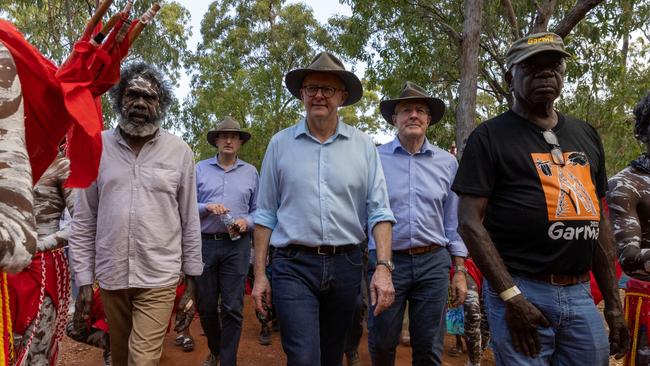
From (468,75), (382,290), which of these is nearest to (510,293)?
(382,290)

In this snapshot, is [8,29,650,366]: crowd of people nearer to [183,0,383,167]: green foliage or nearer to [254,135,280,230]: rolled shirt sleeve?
[254,135,280,230]: rolled shirt sleeve

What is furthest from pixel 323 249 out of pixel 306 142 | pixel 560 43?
pixel 560 43

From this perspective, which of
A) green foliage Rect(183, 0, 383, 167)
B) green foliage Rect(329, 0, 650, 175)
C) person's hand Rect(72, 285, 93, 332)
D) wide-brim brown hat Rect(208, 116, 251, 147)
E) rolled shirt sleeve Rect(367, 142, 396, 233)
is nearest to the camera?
rolled shirt sleeve Rect(367, 142, 396, 233)

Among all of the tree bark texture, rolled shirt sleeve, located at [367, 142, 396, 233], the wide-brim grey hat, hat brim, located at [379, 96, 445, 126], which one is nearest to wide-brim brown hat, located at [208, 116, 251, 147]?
hat brim, located at [379, 96, 445, 126]

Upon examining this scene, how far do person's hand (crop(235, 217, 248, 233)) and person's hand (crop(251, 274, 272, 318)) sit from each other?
7.40 ft

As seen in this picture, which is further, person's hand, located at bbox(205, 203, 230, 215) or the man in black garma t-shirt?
person's hand, located at bbox(205, 203, 230, 215)

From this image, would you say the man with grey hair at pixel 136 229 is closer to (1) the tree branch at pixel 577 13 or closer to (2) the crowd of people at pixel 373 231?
(2) the crowd of people at pixel 373 231

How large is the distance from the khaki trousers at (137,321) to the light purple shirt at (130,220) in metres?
0.09

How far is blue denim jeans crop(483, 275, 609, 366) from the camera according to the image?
8.58ft

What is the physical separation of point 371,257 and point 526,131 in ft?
6.11

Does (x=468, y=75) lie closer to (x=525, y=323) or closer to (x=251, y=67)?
(x=525, y=323)

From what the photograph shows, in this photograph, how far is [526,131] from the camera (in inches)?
110

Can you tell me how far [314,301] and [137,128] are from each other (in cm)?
173

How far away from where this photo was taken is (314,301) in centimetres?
343
